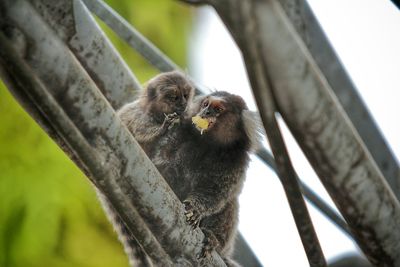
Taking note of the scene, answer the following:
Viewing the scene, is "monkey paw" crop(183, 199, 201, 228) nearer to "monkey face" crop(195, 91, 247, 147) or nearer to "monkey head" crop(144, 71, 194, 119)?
"monkey face" crop(195, 91, 247, 147)

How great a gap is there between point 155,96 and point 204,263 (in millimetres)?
1744

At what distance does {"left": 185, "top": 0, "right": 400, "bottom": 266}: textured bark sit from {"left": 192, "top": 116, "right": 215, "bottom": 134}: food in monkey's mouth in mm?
1948

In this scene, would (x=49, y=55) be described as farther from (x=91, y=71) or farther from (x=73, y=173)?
(x=73, y=173)

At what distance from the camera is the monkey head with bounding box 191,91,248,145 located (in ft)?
15.1

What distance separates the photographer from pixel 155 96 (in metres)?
4.77

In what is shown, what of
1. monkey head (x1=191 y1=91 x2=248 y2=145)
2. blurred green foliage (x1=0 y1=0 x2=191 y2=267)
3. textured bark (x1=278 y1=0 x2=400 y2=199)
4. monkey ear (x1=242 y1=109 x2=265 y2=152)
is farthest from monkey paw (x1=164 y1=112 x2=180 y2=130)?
blurred green foliage (x1=0 y1=0 x2=191 y2=267)

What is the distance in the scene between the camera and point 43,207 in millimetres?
6438

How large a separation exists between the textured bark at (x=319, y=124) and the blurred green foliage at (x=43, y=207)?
396 centimetres

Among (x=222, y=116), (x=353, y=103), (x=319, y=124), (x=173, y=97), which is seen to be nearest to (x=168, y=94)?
(x=173, y=97)

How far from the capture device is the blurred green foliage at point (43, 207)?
6301mm

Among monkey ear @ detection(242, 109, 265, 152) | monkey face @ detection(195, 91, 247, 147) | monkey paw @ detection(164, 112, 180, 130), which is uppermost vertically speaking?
monkey paw @ detection(164, 112, 180, 130)

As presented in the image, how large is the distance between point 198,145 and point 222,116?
0.95ft

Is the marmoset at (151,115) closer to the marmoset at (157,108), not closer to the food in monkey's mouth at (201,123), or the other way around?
the marmoset at (157,108)

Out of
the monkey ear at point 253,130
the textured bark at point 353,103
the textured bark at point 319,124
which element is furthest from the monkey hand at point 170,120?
the textured bark at point 319,124
